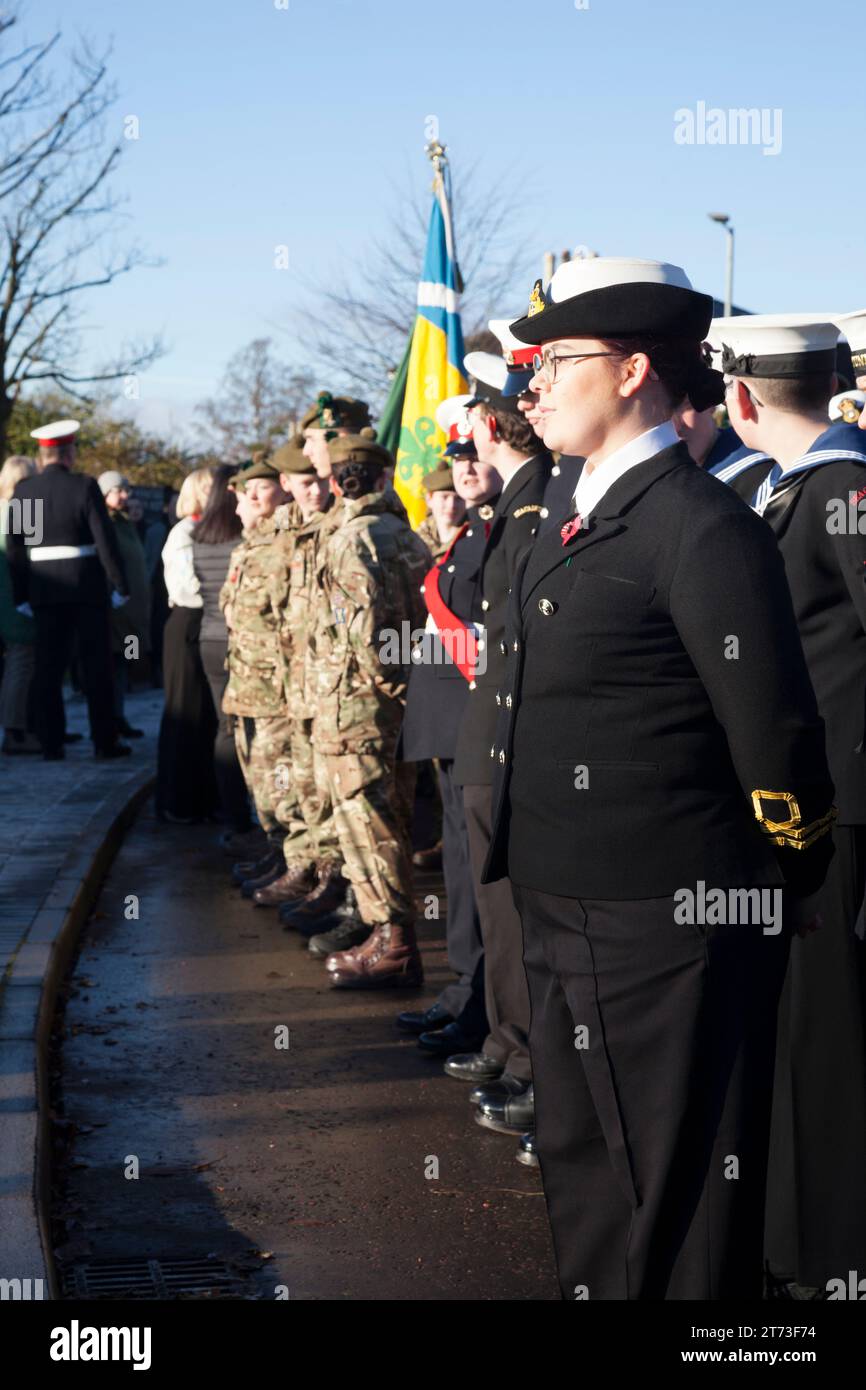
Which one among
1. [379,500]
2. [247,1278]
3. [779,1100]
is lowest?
[247,1278]

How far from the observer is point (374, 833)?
719 cm

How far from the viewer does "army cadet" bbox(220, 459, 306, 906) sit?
9.02m

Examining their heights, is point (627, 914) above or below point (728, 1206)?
above

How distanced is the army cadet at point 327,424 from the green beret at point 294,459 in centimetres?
9

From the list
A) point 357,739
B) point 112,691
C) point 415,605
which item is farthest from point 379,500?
point 112,691

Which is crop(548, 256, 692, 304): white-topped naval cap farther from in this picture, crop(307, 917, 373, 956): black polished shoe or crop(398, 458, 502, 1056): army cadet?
crop(307, 917, 373, 956): black polished shoe

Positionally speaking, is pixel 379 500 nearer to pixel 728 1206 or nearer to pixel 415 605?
pixel 415 605

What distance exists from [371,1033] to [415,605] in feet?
6.01

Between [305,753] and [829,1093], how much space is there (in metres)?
4.82

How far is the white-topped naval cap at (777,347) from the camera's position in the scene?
4.02 metres

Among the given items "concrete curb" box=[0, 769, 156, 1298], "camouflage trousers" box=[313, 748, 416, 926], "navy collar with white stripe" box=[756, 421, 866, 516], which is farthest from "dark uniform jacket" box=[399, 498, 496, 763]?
"navy collar with white stripe" box=[756, 421, 866, 516]

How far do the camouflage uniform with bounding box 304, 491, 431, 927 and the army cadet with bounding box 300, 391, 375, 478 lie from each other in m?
0.42

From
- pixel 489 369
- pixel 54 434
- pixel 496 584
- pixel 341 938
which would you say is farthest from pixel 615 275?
pixel 54 434

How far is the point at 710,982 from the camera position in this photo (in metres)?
3.06
